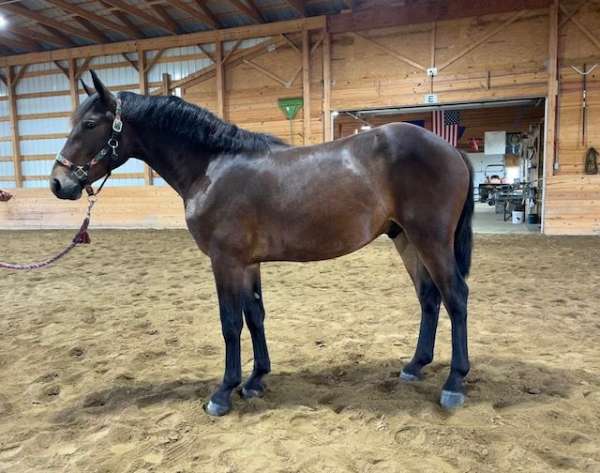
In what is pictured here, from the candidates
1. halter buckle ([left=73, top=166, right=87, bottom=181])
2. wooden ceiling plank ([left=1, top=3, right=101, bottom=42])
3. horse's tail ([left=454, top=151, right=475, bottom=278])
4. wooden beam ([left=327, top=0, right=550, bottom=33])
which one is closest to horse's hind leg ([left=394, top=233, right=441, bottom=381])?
horse's tail ([left=454, top=151, right=475, bottom=278])

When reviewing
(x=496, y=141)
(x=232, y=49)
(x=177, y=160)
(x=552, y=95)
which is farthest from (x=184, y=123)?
(x=496, y=141)

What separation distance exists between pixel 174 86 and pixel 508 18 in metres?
8.22

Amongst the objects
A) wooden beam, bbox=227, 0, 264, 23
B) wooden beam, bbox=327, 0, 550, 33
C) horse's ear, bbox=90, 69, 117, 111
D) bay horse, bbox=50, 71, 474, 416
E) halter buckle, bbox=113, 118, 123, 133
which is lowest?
bay horse, bbox=50, 71, 474, 416

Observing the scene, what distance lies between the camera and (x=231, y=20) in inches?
427

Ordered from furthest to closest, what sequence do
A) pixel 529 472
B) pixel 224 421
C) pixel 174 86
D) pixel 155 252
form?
pixel 174 86
pixel 155 252
pixel 224 421
pixel 529 472

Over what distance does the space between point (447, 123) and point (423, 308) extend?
936 cm

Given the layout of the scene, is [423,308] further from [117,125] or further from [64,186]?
[64,186]

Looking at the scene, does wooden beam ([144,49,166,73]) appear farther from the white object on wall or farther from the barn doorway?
the white object on wall

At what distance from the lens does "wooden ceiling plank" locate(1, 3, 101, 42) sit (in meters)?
9.52

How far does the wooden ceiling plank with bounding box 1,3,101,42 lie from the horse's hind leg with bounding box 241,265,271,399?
416 inches

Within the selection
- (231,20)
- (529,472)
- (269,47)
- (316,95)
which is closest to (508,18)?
(316,95)

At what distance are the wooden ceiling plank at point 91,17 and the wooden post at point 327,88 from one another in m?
5.36

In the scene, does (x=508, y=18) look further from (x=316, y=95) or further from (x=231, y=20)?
(x=231, y=20)

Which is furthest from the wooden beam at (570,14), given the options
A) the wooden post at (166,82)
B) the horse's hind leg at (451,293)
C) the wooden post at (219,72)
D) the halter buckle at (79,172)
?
the halter buckle at (79,172)
